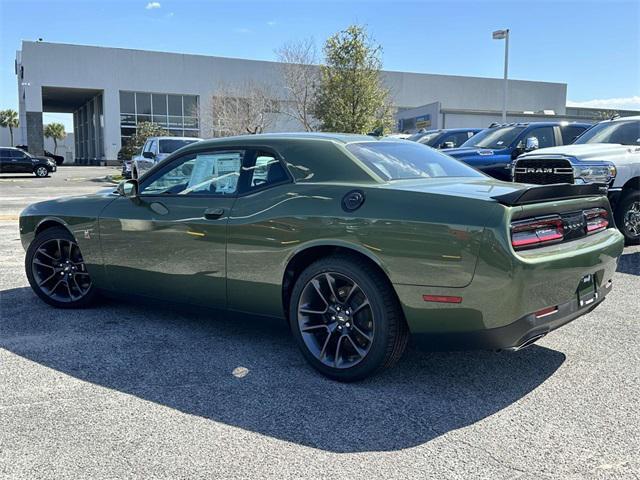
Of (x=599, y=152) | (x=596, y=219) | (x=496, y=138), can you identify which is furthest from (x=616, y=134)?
(x=596, y=219)

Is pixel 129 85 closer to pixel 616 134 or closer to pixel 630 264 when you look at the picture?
pixel 616 134

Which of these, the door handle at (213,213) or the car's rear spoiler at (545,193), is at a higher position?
the car's rear spoiler at (545,193)

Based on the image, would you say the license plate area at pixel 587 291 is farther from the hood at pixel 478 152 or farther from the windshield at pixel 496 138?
the windshield at pixel 496 138

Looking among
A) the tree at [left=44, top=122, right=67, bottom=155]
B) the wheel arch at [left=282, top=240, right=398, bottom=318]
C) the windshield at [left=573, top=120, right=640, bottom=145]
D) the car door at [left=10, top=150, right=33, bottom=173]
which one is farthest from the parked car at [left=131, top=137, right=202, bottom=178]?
the tree at [left=44, top=122, right=67, bottom=155]

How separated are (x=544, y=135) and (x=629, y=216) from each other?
3219mm

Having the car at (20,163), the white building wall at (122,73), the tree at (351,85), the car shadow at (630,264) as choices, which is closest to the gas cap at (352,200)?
the car shadow at (630,264)

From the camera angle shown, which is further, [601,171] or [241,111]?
[241,111]

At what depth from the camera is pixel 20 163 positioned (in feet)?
104

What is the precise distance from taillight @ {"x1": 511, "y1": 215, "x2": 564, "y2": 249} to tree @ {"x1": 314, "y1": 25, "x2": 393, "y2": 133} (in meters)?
19.9

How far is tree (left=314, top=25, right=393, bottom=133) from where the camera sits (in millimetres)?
23062

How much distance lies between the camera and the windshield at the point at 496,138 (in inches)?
431

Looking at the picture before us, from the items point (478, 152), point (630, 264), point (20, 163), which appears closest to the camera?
point (630, 264)

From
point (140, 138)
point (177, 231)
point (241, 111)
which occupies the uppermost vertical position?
point (241, 111)

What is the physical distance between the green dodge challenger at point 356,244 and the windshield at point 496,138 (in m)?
6.77
